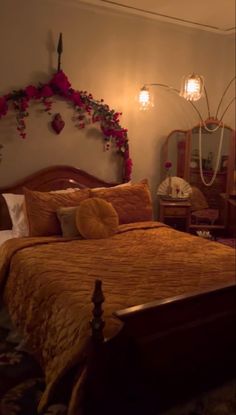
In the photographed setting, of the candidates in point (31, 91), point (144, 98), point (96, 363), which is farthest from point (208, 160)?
point (96, 363)

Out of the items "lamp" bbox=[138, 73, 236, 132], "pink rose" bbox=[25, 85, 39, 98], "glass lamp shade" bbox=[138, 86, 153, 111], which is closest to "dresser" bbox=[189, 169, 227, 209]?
"lamp" bbox=[138, 73, 236, 132]

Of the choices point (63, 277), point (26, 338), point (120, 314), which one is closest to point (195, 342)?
point (120, 314)

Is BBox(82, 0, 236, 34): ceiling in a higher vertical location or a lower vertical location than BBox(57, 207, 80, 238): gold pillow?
higher

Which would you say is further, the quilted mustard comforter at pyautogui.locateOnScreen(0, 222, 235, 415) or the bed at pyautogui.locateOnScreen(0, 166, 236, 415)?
the quilted mustard comforter at pyautogui.locateOnScreen(0, 222, 235, 415)

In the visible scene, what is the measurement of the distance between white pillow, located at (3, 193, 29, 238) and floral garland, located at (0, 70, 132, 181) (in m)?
0.59

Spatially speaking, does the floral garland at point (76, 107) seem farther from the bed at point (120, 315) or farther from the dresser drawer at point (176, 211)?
the bed at point (120, 315)

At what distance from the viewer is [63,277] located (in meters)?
2.20

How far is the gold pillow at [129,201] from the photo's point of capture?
11.2 ft

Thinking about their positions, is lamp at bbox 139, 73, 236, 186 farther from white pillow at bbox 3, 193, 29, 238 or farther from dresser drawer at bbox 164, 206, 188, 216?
white pillow at bbox 3, 193, 29, 238

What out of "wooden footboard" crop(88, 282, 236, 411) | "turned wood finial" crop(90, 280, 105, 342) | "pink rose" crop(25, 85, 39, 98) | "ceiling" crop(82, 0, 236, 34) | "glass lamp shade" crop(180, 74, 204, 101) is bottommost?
"wooden footboard" crop(88, 282, 236, 411)

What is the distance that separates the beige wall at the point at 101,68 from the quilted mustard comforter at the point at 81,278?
103 cm

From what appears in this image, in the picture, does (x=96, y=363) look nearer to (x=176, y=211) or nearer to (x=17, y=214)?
(x=17, y=214)

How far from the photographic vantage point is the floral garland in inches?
132

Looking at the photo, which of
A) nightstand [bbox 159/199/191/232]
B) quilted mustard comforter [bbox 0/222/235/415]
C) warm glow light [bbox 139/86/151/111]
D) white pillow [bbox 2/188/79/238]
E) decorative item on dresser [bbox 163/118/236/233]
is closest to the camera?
quilted mustard comforter [bbox 0/222/235/415]
